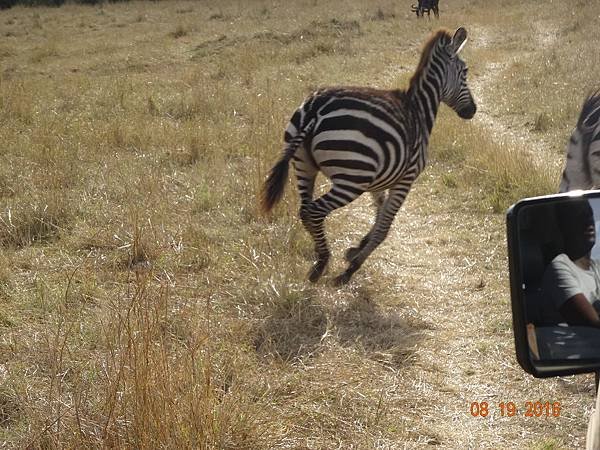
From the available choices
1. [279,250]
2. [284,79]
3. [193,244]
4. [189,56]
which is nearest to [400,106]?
[279,250]

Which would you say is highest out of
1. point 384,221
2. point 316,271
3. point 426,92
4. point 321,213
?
point 426,92

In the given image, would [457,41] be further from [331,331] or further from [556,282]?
[556,282]

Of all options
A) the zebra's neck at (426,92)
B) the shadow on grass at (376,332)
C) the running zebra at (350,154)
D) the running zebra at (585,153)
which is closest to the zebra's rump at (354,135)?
the running zebra at (350,154)

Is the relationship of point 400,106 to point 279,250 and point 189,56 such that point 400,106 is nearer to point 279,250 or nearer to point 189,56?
point 279,250

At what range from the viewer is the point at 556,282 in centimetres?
158

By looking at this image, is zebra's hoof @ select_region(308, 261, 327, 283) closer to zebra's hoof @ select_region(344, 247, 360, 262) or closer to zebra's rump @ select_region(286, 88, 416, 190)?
zebra's hoof @ select_region(344, 247, 360, 262)

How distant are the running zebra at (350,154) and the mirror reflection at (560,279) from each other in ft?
10.5

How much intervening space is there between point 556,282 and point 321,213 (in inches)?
131

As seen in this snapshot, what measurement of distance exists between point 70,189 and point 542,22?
19.3 meters

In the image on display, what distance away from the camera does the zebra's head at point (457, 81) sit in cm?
619

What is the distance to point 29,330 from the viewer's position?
3.74m

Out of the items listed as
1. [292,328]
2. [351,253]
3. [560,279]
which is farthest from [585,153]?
[560,279]
